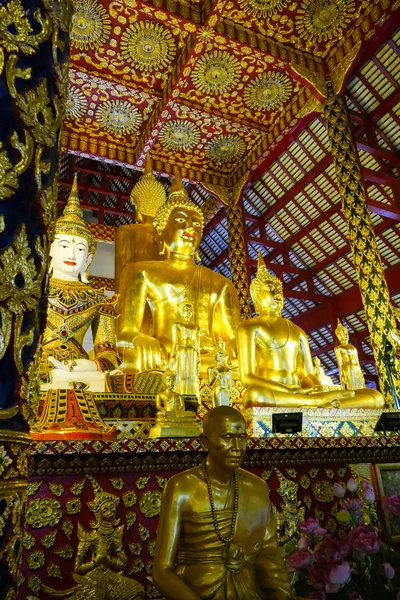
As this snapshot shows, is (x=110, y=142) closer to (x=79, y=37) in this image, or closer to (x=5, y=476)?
(x=79, y=37)

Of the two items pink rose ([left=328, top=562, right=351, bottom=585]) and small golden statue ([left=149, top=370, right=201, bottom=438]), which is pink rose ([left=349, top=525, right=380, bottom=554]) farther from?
small golden statue ([left=149, top=370, right=201, bottom=438])

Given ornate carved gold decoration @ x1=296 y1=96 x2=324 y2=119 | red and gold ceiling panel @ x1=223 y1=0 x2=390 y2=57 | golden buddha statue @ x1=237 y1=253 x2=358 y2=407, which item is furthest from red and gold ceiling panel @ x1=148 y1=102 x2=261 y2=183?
golden buddha statue @ x1=237 y1=253 x2=358 y2=407

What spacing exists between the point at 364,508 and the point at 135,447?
0.81m

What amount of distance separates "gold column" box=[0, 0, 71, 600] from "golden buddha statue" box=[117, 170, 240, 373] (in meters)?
2.23

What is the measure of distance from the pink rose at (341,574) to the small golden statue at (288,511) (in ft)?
2.23

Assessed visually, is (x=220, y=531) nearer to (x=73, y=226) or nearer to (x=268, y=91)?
(x=73, y=226)

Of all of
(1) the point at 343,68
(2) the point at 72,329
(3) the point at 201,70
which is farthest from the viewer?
(3) the point at 201,70

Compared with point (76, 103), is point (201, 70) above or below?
above

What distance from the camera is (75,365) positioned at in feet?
7.97

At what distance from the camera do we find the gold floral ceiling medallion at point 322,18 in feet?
15.2

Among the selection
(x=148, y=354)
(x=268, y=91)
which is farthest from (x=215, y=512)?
(x=268, y=91)

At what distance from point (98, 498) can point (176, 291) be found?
2.02 metres

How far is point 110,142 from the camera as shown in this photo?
618cm

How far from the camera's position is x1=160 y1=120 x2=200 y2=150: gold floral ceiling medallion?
604cm
